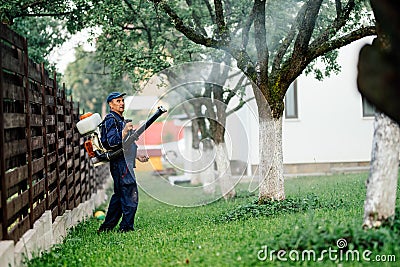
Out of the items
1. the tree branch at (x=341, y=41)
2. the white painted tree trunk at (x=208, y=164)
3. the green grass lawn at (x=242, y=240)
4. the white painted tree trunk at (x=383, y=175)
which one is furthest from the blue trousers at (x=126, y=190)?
the white painted tree trunk at (x=208, y=164)

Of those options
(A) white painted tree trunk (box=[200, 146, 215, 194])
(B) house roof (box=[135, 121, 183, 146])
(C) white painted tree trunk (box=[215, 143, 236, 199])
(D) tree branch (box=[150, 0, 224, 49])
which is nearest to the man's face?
(B) house roof (box=[135, 121, 183, 146])

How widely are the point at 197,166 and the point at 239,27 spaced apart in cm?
564

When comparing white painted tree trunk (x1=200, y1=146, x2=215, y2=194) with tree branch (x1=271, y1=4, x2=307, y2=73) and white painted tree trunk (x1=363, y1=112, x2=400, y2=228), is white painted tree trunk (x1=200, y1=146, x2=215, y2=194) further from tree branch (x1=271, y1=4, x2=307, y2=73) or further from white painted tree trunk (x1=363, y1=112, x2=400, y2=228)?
white painted tree trunk (x1=363, y1=112, x2=400, y2=228)

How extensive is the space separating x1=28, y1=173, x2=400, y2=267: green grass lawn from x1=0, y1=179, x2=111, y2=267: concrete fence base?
0.14 metres

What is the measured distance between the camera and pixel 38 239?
26.8 feet

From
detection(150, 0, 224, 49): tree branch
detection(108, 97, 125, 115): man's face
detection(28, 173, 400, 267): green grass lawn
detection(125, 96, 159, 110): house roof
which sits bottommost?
detection(28, 173, 400, 267): green grass lawn

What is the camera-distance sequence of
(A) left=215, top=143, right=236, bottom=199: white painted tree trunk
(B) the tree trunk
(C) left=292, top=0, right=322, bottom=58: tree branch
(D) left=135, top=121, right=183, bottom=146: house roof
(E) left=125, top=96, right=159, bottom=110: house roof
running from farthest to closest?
(B) the tree trunk → (A) left=215, top=143, right=236, bottom=199: white painted tree trunk → (E) left=125, top=96, right=159, bottom=110: house roof → (D) left=135, top=121, right=183, bottom=146: house roof → (C) left=292, top=0, right=322, bottom=58: tree branch

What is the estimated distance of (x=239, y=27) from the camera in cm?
1691

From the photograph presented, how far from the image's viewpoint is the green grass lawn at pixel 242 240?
6.52m

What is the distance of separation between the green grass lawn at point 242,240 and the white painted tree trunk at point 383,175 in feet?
0.52

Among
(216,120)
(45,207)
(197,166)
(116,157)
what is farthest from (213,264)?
(197,166)

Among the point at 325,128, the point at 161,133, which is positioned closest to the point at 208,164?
the point at 161,133

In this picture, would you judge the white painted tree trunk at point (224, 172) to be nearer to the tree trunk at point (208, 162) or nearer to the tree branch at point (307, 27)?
the tree trunk at point (208, 162)

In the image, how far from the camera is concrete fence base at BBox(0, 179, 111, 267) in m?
6.55
